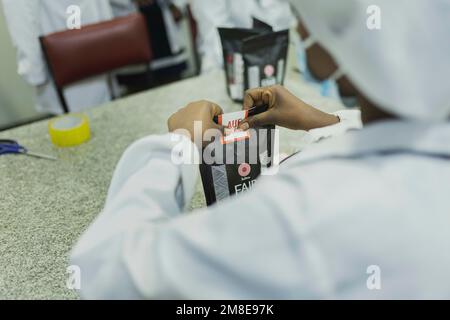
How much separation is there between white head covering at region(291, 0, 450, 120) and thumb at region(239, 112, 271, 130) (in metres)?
0.34

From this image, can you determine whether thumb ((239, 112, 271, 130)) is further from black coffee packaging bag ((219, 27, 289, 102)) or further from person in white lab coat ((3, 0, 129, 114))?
person in white lab coat ((3, 0, 129, 114))

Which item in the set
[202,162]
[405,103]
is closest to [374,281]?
[405,103]

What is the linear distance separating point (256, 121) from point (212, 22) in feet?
3.84

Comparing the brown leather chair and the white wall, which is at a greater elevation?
the brown leather chair

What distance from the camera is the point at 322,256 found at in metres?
0.43

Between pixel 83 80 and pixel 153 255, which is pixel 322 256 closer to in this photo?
pixel 153 255

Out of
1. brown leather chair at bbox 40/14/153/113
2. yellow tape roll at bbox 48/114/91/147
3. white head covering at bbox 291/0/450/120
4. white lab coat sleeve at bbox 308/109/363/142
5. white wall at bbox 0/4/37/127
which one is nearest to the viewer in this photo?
white head covering at bbox 291/0/450/120

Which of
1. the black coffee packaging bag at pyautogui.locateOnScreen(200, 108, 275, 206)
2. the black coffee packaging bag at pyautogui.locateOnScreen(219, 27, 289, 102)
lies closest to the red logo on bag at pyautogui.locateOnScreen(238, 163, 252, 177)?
the black coffee packaging bag at pyautogui.locateOnScreen(200, 108, 275, 206)

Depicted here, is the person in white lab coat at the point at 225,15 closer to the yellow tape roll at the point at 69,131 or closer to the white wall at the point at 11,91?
the yellow tape roll at the point at 69,131

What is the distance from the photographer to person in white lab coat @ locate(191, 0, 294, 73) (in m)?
1.77

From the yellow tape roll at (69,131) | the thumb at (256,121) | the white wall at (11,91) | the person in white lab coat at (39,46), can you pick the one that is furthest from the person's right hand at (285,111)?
the white wall at (11,91)

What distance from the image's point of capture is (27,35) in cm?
184

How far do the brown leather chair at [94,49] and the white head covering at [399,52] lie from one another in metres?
1.25

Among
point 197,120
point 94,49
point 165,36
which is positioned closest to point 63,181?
point 197,120
